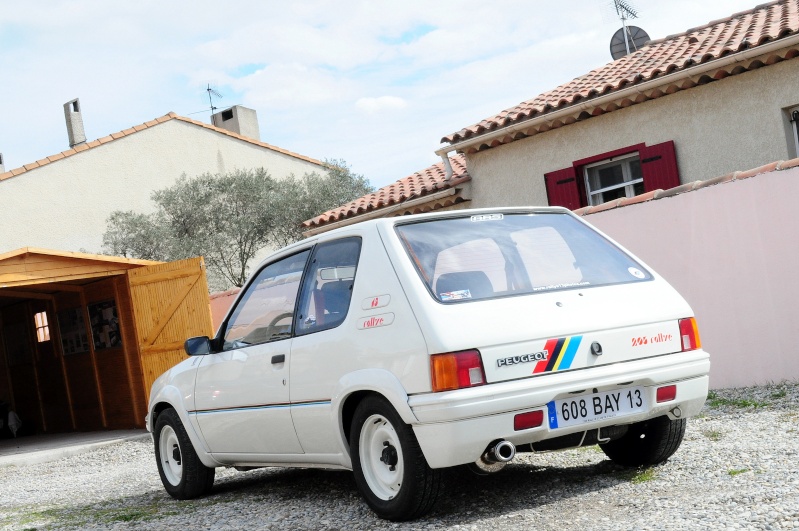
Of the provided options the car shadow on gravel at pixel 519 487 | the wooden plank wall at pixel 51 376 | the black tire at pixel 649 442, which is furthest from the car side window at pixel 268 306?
the wooden plank wall at pixel 51 376

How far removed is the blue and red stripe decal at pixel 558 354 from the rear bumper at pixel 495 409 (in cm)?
4

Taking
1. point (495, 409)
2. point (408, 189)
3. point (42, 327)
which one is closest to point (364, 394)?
point (495, 409)

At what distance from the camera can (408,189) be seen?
18578 millimetres

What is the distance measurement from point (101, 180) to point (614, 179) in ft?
47.3

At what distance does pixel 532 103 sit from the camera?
16.8 meters

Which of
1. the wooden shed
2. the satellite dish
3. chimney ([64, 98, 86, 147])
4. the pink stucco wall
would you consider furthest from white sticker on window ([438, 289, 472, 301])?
chimney ([64, 98, 86, 147])

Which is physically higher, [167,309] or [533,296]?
[167,309]

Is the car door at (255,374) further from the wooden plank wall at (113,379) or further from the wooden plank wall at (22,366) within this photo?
the wooden plank wall at (22,366)

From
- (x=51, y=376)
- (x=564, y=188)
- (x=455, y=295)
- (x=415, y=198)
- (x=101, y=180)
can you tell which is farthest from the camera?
(x=101, y=180)

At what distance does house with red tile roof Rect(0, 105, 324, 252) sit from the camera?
75.8 ft

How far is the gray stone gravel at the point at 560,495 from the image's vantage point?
4574mm

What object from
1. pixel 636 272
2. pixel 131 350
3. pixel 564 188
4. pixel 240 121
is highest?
pixel 240 121

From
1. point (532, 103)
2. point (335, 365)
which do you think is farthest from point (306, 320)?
point (532, 103)

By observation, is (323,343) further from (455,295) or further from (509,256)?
(509,256)
